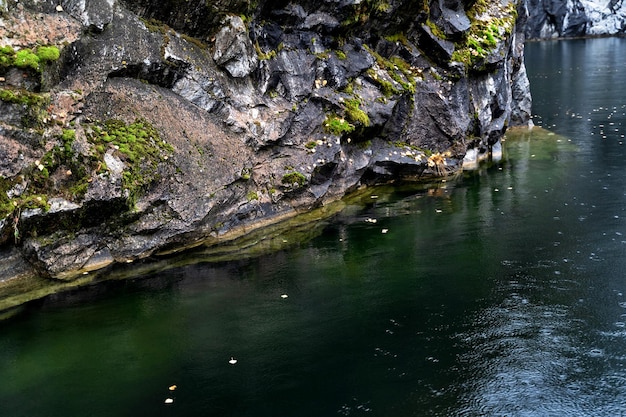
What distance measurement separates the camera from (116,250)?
13.2 meters

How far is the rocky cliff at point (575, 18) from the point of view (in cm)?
7938

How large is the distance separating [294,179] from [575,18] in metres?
76.6

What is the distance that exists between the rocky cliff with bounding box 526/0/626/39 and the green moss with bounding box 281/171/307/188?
72.7 metres

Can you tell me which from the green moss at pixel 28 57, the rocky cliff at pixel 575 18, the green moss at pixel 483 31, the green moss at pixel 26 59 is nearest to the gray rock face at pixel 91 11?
the green moss at pixel 28 57

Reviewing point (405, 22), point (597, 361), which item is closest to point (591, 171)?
point (405, 22)

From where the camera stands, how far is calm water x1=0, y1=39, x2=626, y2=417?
843cm

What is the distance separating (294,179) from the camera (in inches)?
624

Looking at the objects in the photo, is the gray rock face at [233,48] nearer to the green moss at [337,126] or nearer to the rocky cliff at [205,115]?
the rocky cliff at [205,115]

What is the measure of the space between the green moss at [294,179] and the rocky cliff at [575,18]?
2861 inches

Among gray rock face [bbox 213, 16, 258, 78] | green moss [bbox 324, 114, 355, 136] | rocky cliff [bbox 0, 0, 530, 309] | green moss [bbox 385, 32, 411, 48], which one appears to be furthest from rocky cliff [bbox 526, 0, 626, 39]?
gray rock face [bbox 213, 16, 258, 78]

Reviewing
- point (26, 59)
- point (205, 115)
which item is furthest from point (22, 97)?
point (205, 115)

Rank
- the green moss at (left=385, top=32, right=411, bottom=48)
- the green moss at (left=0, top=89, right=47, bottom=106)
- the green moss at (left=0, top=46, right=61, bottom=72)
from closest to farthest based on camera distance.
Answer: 1. the green moss at (left=0, top=89, right=47, bottom=106)
2. the green moss at (left=0, top=46, right=61, bottom=72)
3. the green moss at (left=385, top=32, right=411, bottom=48)

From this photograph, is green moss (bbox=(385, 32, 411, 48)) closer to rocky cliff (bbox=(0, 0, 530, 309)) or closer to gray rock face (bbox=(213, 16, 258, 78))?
rocky cliff (bbox=(0, 0, 530, 309))

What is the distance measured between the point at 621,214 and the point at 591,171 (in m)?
4.26
